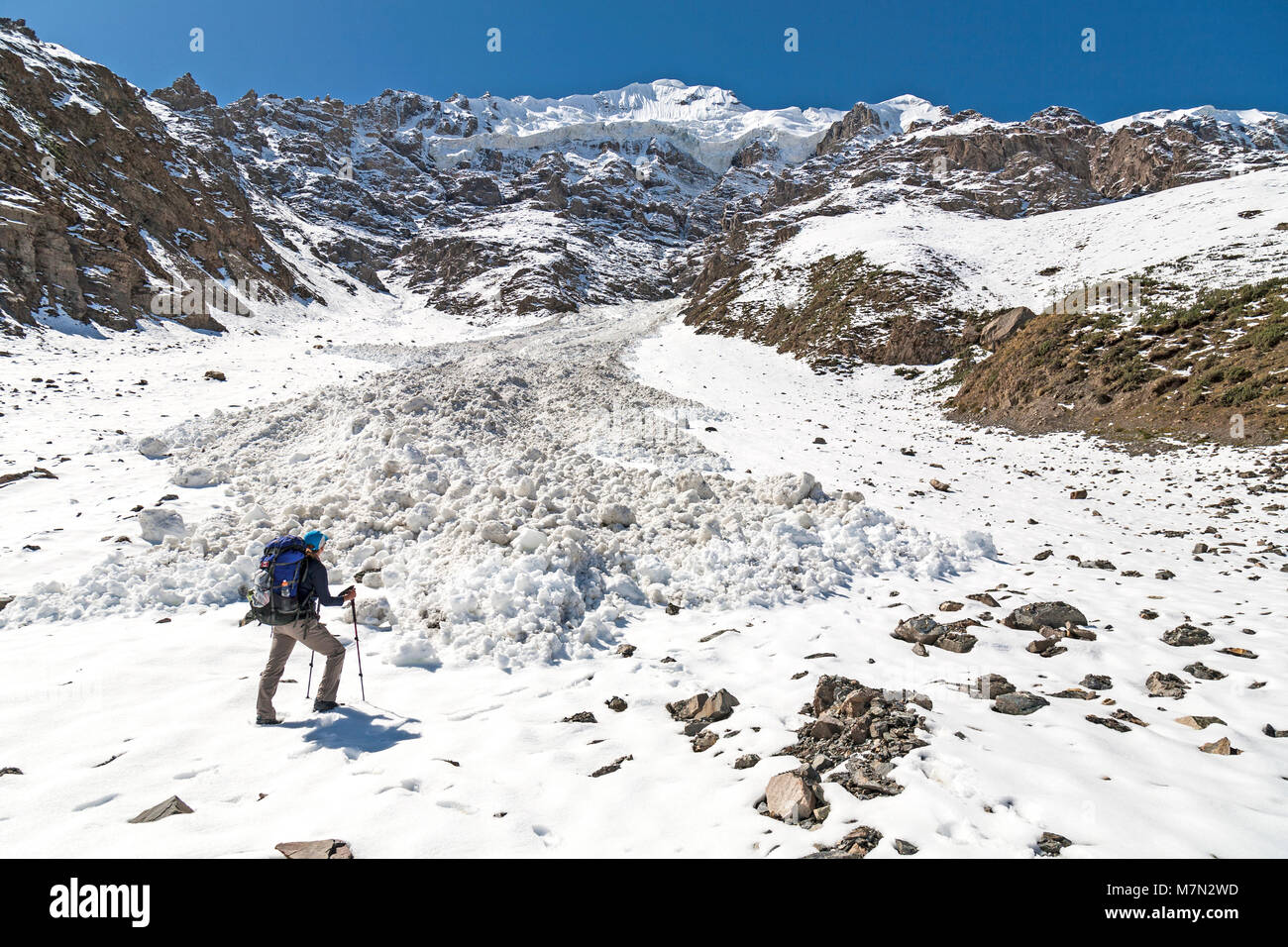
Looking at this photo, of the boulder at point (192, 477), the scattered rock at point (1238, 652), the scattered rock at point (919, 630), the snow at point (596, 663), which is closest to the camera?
the snow at point (596, 663)

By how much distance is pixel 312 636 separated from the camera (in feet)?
19.0

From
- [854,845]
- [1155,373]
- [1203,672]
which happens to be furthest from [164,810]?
[1155,373]

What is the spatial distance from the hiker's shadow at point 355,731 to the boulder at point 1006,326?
3132 centimetres

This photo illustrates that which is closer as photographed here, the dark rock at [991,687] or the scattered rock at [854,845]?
the scattered rock at [854,845]

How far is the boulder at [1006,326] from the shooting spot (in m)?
29.0

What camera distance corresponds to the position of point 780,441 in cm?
1891

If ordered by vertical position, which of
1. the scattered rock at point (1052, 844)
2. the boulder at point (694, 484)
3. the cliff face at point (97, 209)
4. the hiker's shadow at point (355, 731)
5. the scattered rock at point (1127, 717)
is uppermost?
the cliff face at point (97, 209)

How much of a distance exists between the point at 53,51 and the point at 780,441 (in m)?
77.5

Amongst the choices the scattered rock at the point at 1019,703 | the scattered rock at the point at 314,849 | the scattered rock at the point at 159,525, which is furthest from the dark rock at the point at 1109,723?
the scattered rock at the point at 159,525

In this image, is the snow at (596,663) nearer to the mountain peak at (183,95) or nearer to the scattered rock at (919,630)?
the scattered rock at (919,630)

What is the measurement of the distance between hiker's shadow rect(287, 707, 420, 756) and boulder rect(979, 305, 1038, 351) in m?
31.3

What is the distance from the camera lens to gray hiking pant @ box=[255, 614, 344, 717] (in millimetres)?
5536
